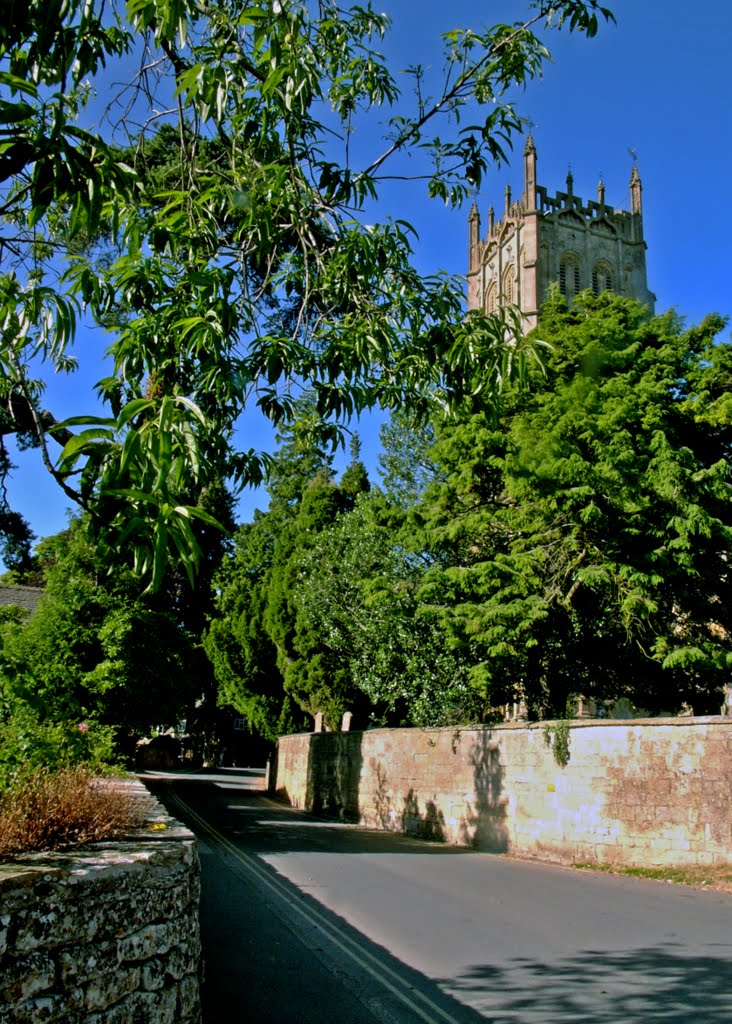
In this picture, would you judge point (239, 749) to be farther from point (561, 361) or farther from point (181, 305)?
→ point (181, 305)

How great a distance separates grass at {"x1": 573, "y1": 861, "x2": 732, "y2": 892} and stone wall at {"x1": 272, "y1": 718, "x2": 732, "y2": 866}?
13 cm

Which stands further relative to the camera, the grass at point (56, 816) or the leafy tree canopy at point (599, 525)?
the leafy tree canopy at point (599, 525)

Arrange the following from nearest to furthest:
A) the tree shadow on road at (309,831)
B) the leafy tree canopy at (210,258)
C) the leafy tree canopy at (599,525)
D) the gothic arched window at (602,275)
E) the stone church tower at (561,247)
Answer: the leafy tree canopy at (210,258) < the leafy tree canopy at (599,525) < the tree shadow on road at (309,831) < the stone church tower at (561,247) < the gothic arched window at (602,275)

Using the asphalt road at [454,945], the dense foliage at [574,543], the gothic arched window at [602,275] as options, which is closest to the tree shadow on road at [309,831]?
the asphalt road at [454,945]

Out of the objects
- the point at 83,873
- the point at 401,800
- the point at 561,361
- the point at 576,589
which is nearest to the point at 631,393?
the point at 561,361

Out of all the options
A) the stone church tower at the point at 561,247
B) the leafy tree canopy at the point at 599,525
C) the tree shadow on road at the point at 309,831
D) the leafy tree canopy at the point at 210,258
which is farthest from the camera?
the stone church tower at the point at 561,247

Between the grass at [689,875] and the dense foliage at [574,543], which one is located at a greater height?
the dense foliage at [574,543]

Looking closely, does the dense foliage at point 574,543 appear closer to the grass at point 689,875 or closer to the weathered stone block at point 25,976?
the grass at point 689,875

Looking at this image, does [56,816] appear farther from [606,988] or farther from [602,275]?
[602,275]

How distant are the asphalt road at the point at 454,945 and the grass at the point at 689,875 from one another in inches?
16.6

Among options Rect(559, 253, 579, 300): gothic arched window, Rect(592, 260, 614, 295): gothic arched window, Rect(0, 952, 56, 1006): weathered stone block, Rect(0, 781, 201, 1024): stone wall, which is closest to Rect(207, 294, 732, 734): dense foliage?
Rect(0, 781, 201, 1024): stone wall

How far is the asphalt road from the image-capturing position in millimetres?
5559

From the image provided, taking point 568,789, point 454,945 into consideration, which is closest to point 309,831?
point 568,789

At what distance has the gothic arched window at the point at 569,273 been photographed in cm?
6762
